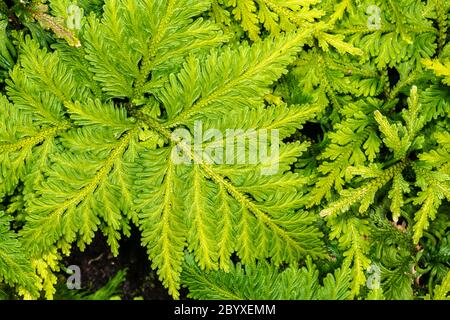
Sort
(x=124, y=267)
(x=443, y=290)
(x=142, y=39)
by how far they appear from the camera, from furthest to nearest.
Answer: (x=124, y=267) → (x=443, y=290) → (x=142, y=39)

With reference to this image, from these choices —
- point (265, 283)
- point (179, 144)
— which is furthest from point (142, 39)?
point (265, 283)

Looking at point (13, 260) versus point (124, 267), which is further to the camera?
point (124, 267)

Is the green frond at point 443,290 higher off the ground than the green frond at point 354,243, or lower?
lower

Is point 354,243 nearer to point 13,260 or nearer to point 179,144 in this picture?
point 179,144

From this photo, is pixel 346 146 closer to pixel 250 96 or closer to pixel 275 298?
pixel 250 96

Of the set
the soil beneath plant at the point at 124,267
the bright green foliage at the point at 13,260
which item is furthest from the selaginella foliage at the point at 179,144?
the soil beneath plant at the point at 124,267

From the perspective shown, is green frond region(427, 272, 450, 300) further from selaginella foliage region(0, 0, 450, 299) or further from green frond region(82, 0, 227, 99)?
green frond region(82, 0, 227, 99)

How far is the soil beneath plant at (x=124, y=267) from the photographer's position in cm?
300

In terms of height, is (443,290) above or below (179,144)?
below

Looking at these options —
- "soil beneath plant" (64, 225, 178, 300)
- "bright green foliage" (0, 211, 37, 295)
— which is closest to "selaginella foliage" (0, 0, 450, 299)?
"bright green foliage" (0, 211, 37, 295)

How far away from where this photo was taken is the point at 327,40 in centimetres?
231

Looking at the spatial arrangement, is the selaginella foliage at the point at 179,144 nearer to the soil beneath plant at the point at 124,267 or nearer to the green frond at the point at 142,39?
the green frond at the point at 142,39

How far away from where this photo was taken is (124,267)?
3.03 m
